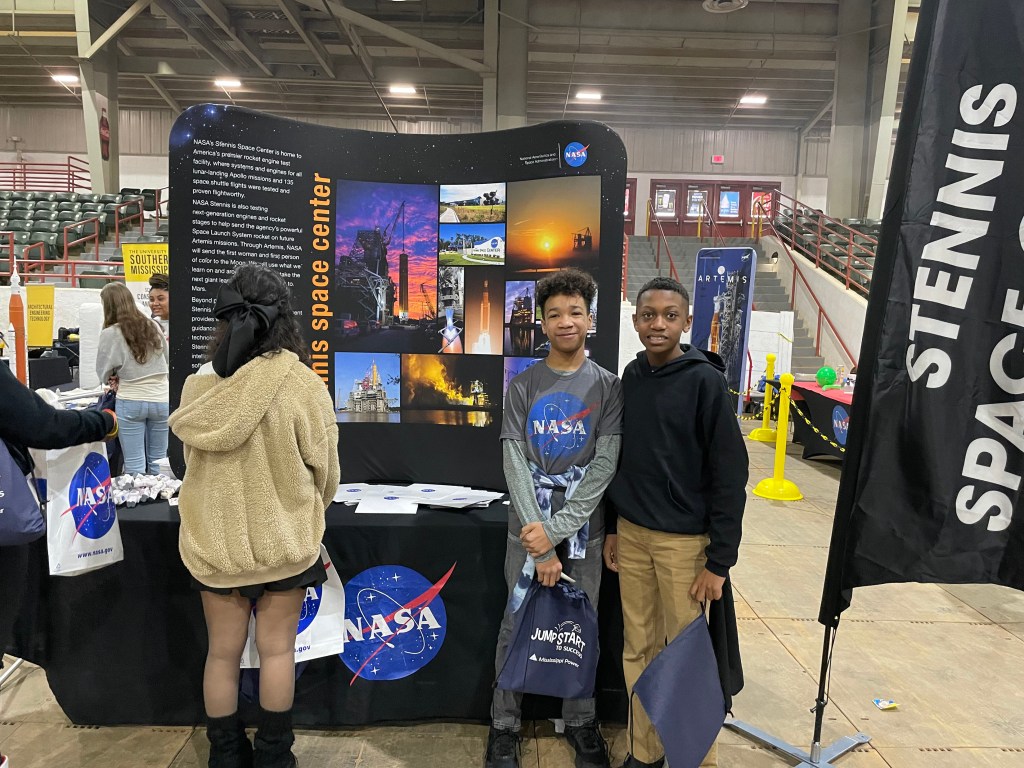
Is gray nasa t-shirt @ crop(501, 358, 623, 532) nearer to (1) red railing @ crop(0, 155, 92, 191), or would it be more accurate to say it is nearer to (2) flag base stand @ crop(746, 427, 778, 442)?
(2) flag base stand @ crop(746, 427, 778, 442)

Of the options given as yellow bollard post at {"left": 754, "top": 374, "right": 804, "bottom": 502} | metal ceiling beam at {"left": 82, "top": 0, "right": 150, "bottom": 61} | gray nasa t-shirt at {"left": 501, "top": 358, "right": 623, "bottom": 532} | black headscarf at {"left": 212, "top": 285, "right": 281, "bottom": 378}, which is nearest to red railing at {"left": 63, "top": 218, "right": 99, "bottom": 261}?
metal ceiling beam at {"left": 82, "top": 0, "right": 150, "bottom": 61}

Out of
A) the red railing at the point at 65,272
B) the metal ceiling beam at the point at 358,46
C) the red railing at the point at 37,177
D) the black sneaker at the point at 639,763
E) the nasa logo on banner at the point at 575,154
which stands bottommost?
the black sneaker at the point at 639,763

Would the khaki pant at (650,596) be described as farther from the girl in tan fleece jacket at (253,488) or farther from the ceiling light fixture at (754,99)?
the ceiling light fixture at (754,99)

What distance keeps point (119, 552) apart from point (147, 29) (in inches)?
628

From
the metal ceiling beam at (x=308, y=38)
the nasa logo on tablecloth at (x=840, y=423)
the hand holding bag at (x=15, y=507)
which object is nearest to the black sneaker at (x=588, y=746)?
the hand holding bag at (x=15, y=507)

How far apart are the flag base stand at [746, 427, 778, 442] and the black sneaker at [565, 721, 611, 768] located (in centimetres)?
656

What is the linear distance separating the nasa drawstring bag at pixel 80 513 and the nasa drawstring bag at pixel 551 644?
4.50 feet

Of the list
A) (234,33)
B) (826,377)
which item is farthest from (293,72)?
(826,377)

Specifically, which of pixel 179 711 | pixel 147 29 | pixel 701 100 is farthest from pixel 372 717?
pixel 701 100

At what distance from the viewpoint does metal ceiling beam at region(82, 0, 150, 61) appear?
12076mm

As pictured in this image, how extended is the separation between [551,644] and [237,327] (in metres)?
1.33

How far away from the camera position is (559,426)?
2086 mm

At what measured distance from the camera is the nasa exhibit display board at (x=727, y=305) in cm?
628

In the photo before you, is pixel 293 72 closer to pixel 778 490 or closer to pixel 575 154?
pixel 778 490
